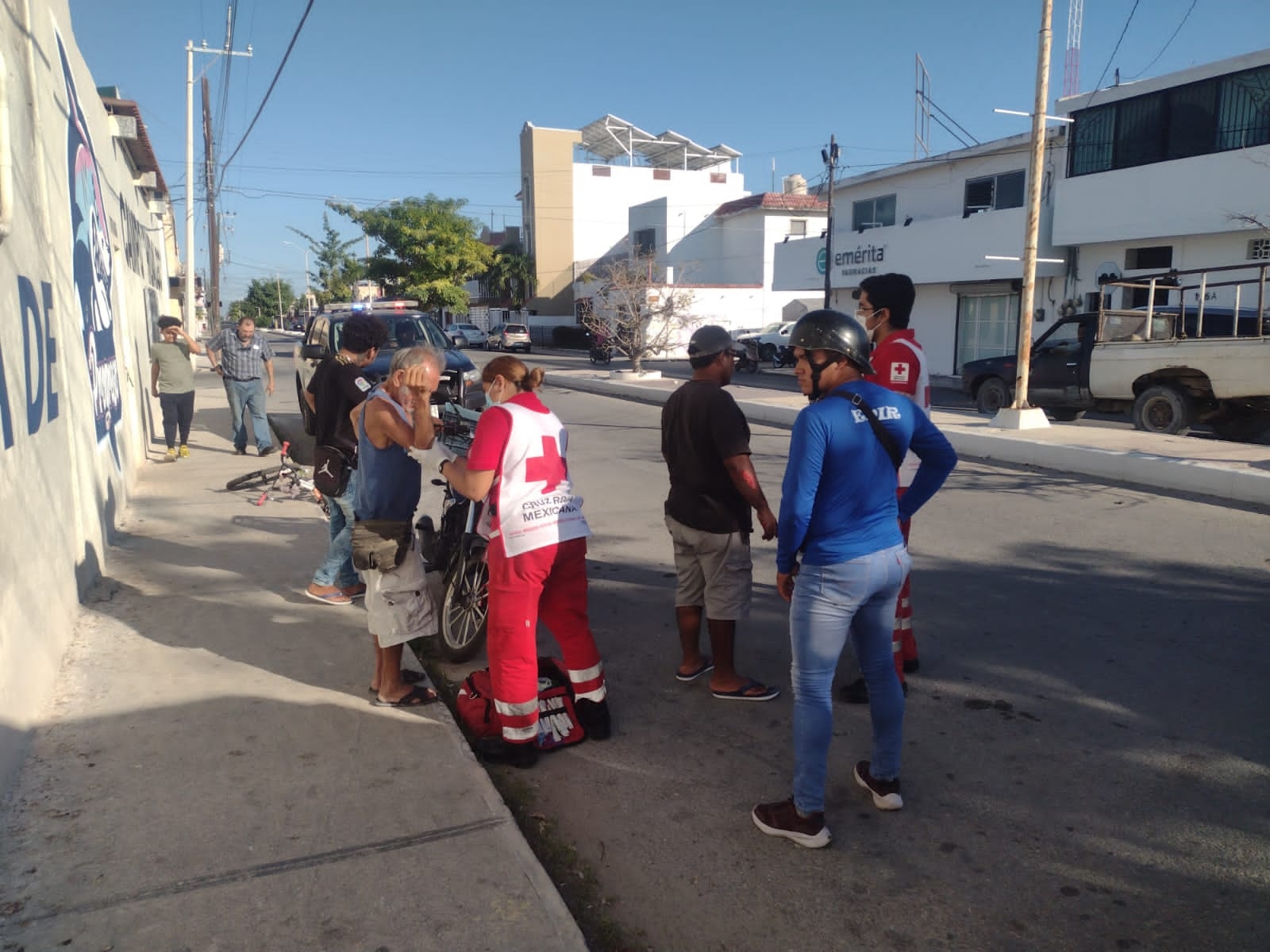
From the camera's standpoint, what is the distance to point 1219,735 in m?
3.95

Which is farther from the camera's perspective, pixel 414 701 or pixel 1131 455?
pixel 1131 455

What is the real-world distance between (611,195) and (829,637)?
59533 millimetres

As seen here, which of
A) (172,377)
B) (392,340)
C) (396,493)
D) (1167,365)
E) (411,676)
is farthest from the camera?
(392,340)

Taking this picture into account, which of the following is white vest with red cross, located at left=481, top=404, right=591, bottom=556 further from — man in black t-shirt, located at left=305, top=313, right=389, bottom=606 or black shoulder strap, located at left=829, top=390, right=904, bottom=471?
man in black t-shirt, located at left=305, top=313, right=389, bottom=606

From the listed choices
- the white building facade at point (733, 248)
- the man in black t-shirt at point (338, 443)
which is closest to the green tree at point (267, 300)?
the white building facade at point (733, 248)

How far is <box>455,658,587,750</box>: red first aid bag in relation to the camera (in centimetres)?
398

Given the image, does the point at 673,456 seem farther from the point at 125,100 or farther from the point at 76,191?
the point at 125,100

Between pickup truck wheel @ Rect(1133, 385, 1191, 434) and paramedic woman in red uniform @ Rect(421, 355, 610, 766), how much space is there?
37.5ft

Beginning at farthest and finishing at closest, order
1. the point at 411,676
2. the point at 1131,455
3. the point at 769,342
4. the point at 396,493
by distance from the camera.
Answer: the point at 769,342 < the point at 1131,455 < the point at 411,676 < the point at 396,493

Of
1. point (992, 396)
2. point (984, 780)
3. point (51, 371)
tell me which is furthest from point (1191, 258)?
point (51, 371)

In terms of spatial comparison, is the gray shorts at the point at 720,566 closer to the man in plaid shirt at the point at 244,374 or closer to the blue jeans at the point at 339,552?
the blue jeans at the point at 339,552

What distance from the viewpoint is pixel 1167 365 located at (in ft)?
41.0

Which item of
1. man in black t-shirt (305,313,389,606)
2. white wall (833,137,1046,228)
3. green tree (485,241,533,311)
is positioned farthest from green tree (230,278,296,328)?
man in black t-shirt (305,313,389,606)

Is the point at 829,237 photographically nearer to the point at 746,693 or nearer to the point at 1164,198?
the point at 1164,198
